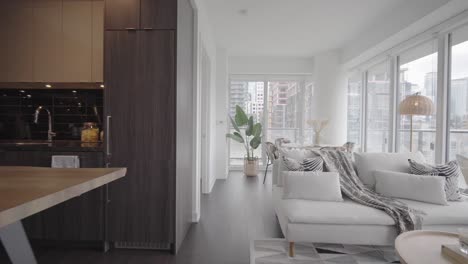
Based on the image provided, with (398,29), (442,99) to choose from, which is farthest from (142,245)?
(398,29)

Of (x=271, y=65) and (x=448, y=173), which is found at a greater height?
(x=271, y=65)

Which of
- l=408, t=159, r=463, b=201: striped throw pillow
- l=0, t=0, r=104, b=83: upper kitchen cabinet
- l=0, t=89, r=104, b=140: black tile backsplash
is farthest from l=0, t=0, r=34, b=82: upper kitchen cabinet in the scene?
l=408, t=159, r=463, b=201: striped throw pillow

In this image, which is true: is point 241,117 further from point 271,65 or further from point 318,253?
point 318,253

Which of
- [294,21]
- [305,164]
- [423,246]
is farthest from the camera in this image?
[294,21]

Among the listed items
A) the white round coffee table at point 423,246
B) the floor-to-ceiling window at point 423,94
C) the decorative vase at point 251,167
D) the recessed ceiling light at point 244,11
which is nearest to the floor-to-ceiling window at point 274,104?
the decorative vase at point 251,167

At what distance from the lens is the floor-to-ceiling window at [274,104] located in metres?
6.91

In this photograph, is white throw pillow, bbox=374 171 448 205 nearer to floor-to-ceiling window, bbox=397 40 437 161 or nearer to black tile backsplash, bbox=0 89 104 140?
floor-to-ceiling window, bbox=397 40 437 161

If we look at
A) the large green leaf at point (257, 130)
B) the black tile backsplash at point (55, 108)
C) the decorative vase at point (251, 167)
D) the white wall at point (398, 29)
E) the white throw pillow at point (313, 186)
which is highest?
the white wall at point (398, 29)

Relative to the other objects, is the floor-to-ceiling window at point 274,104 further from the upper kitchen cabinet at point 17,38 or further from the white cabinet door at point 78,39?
the upper kitchen cabinet at point 17,38

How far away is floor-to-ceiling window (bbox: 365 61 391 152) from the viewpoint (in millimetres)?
4875

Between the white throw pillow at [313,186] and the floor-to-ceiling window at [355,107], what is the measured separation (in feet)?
11.8

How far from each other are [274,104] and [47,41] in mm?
5127

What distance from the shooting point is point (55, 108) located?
124 inches

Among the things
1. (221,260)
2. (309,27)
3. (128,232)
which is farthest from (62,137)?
(309,27)
